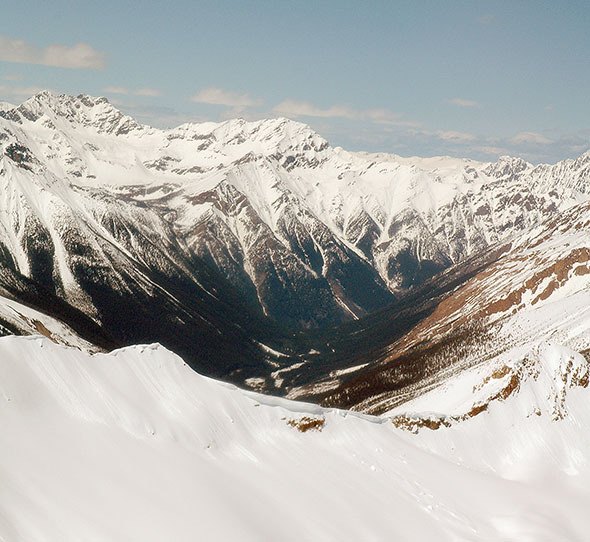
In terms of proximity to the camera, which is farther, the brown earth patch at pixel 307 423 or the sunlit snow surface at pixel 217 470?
the brown earth patch at pixel 307 423

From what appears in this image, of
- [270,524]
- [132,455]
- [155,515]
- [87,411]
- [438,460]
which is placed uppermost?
[87,411]

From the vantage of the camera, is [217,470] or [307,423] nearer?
[217,470]

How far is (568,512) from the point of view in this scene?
3118 inches

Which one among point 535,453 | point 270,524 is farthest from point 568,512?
point 270,524

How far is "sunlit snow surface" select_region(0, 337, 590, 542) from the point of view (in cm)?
4822

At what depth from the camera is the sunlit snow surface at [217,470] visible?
158ft

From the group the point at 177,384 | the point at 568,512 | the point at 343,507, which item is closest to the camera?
the point at 343,507

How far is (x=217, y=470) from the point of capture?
6047cm

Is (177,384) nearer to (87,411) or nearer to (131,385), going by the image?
(131,385)

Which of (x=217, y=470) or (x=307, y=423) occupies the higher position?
(x=217, y=470)

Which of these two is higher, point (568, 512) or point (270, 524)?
point (270, 524)

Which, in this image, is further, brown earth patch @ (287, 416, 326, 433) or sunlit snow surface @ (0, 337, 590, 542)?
brown earth patch @ (287, 416, 326, 433)

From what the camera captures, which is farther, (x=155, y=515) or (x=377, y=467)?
(x=377, y=467)

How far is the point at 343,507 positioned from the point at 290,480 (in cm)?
651
